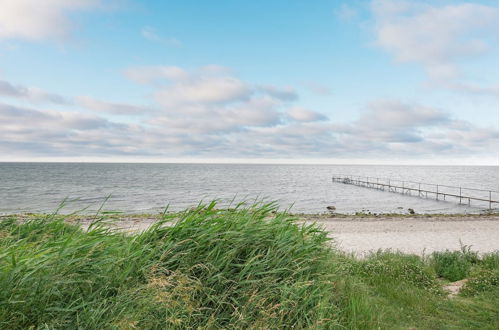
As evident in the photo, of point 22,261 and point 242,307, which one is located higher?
point 22,261

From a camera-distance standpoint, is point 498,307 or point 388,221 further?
point 388,221

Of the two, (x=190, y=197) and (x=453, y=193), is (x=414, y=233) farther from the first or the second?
(x=453, y=193)

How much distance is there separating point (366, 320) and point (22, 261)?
12.8 ft

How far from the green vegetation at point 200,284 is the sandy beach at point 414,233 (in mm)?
7185

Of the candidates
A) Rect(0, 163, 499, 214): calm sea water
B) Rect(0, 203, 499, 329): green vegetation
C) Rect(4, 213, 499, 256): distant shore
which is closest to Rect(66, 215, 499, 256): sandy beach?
Rect(4, 213, 499, 256): distant shore

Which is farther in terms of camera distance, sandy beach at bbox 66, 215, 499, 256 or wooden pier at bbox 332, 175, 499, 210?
wooden pier at bbox 332, 175, 499, 210

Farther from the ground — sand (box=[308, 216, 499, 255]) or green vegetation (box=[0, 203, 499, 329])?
green vegetation (box=[0, 203, 499, 329])

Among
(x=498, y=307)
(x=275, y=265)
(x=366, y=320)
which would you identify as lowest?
(x=498, y=307)

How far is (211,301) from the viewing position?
144 inches

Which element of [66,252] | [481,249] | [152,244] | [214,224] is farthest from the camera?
[481,249]

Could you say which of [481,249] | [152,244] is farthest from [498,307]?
[481,249]

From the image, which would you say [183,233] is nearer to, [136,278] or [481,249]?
[136,278]

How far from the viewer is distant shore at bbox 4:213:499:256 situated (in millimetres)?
14409

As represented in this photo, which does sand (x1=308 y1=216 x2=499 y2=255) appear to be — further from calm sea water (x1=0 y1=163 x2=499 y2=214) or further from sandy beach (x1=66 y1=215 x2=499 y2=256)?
calm sea water (x1=0 y1=163 x2=499 y2=214)
